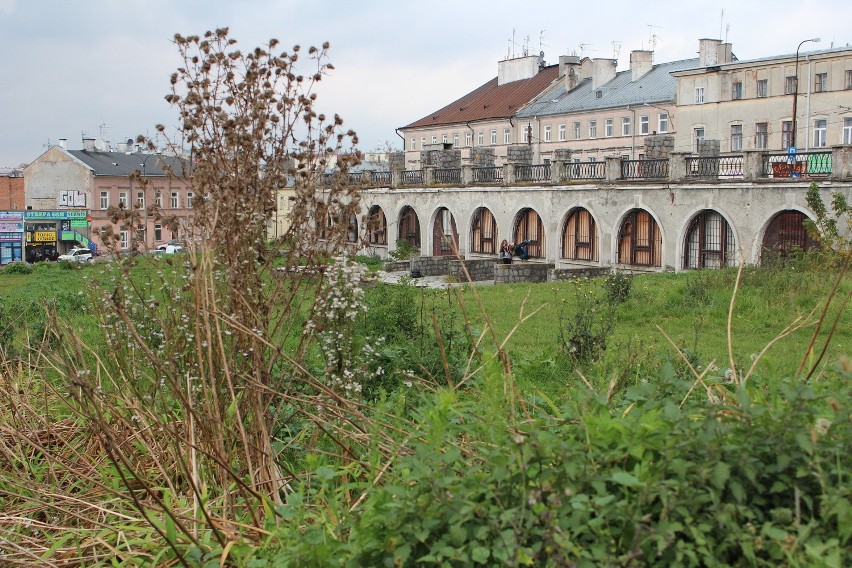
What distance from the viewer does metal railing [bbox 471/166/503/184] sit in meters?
38.9

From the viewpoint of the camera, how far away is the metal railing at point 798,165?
25984mm

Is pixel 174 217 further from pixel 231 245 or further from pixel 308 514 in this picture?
pixel 308 514

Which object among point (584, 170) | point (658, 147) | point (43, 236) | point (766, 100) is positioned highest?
point (766, 100)

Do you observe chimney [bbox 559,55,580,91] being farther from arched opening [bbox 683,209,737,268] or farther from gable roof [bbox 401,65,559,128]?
arched opening [bbox 683,209,737,268]

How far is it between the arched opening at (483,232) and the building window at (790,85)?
50.7 ft

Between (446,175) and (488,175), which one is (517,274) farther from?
(446,175)

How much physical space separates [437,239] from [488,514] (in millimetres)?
39607

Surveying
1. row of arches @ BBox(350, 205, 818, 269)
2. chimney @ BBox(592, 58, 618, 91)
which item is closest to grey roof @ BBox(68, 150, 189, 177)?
chimney @ BBox(592, 58, 618, 91)

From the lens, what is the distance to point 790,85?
43875 millimetres

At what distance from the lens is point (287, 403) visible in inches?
251

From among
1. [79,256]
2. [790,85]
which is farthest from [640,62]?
[79,256]

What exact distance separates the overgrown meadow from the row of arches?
15875 millimetres

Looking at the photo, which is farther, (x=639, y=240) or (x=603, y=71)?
(x=603, y=71)

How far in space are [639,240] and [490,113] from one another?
33.4m
